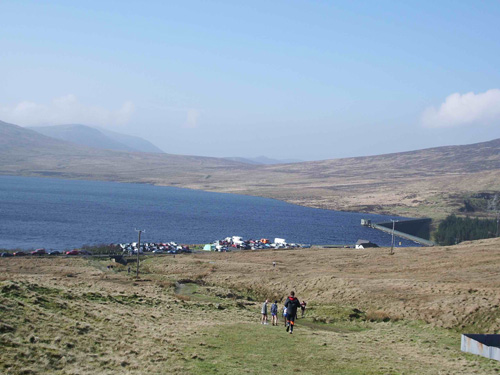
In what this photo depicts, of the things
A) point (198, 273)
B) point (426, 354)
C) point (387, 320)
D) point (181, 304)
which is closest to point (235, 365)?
point (426, 354)

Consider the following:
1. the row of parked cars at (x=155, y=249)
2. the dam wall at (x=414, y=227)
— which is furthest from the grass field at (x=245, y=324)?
the dam wall at (x=414, y=227)

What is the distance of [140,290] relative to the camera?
33.5 meters

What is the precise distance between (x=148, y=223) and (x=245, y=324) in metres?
92.2

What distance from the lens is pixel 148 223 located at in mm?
112188

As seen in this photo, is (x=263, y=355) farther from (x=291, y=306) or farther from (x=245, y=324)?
(x=245, y=324)

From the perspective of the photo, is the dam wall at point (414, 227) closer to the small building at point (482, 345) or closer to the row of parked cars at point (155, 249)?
the row of parked cars at point (155, 249)

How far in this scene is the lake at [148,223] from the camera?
8644cm

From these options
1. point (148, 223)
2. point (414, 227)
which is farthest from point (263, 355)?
point (414, 227)

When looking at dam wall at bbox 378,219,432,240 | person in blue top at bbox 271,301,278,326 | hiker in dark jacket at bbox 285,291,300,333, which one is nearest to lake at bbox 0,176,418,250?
dam wall at bbox 378,219,432,240

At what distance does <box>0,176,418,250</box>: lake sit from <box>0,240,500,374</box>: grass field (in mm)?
41162

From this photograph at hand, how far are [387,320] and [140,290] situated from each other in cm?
1642

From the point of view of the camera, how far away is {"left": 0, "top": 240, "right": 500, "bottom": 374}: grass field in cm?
1547

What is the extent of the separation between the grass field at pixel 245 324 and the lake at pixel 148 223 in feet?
135

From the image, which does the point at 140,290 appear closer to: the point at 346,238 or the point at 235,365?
the point at 235,365
